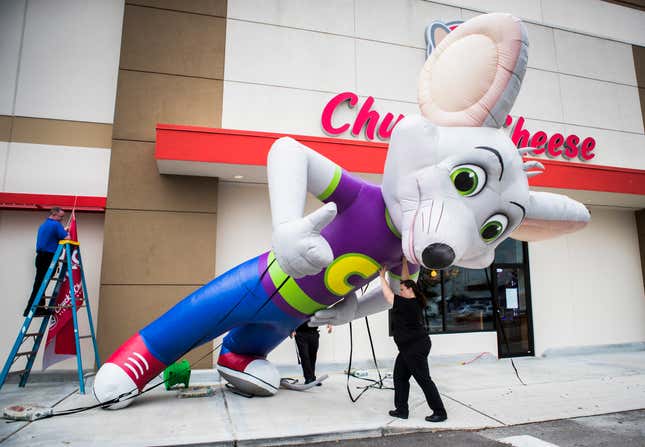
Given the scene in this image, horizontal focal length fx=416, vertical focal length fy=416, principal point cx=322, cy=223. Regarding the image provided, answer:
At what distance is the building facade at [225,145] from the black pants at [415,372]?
10.3 feet

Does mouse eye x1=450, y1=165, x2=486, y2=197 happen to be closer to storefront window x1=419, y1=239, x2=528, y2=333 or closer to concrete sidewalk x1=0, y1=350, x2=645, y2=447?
concrete sidewalk x1=0, y1=350, x2=645, y2=447

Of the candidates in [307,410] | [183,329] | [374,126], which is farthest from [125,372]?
[374,126]

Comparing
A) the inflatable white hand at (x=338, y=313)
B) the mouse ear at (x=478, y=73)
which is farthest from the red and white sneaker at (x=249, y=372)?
the mouse ear at (x=478, y=73)

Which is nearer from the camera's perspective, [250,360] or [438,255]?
[438,255]

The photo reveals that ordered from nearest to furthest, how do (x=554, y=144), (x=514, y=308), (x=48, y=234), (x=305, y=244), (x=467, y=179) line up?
(x=305, y=244)
(x=467, y=179)
(x=48, y=234)
(x=514, y=308)
(x=554, y=144)

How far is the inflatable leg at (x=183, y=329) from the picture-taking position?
13.0 ft

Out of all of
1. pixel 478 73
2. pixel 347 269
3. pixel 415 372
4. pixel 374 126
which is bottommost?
pixel 415 372

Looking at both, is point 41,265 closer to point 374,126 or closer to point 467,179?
point 467,179

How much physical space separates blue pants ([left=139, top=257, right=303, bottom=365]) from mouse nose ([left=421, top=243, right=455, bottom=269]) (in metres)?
1.75

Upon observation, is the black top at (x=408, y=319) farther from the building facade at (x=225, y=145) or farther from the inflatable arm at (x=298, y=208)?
the building facade at (x=225, y=145)

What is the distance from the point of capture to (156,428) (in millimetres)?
3758

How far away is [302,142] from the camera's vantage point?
6.28 m

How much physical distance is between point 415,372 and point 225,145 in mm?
4026

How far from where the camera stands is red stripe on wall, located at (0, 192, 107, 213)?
6230 mm
